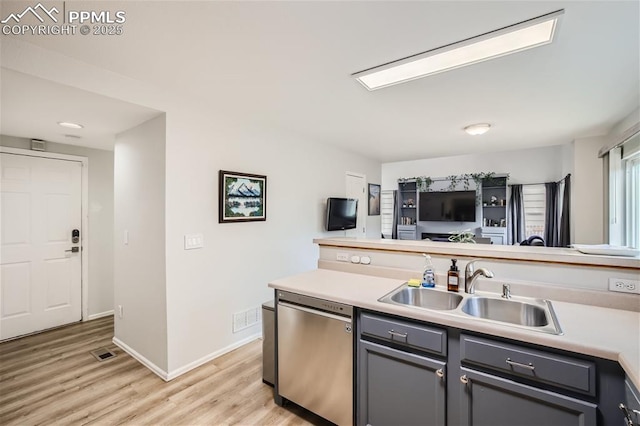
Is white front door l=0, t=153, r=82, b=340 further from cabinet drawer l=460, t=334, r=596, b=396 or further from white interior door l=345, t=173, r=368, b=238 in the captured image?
cabinet drawer l=460, t=334, r=596, b=396

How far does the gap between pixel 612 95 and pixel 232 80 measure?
10.7 feet

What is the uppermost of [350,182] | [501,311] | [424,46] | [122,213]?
[424,46]

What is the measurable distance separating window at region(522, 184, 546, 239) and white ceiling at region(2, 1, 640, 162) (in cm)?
288

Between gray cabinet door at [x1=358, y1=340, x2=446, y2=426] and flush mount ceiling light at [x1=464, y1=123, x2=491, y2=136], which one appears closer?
gray cabinet door at [x1=358, y1=340, x2=446, y2=426]

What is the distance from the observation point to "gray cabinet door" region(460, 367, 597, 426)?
3.76 ft

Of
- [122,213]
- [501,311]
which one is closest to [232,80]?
[122,213]

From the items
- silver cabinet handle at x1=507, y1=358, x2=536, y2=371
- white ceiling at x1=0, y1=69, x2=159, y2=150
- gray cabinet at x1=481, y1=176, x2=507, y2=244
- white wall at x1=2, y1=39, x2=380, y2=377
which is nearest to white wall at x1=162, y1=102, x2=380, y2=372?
white wall at x1=2, y1=39, x2=380, y2=377

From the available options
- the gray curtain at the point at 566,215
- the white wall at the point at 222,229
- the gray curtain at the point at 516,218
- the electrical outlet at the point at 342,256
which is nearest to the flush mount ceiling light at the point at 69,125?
the white wall at the point at 222,229

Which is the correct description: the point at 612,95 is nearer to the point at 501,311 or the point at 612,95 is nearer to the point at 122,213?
the point at 501,311

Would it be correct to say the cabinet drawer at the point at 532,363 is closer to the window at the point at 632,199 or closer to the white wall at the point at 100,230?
the window at the point at 632,199

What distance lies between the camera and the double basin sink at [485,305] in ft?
5.23

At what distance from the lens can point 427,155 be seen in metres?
5.34

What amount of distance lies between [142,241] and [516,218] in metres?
6.70

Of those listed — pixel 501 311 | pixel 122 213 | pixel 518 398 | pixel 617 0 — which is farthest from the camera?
pixel 122 213
